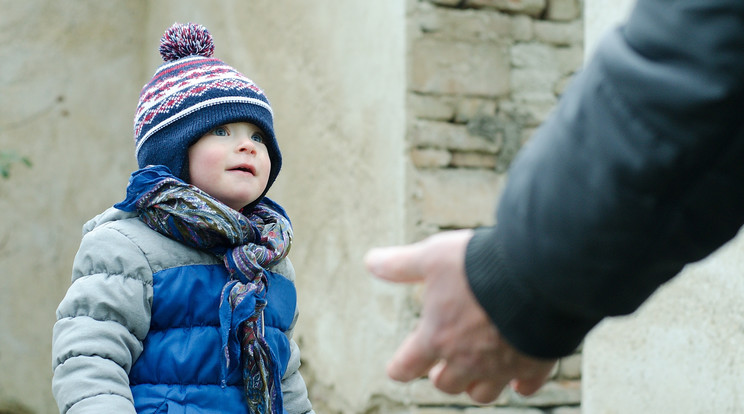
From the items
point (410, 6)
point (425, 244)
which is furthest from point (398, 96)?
point (425, 244)

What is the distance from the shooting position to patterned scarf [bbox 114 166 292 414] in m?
1.85

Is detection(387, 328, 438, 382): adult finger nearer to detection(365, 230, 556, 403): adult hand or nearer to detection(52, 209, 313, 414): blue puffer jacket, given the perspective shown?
detection(365, 230, 556, 403): adult hand

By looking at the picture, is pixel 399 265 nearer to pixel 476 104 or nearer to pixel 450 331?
pixel 450 331

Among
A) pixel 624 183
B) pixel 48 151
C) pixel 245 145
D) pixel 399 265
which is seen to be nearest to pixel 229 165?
pixel 245 145

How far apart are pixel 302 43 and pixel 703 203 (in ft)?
11.6

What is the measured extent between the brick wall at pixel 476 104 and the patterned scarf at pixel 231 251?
157 centimetres

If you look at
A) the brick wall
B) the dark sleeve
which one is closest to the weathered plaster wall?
the brick wall

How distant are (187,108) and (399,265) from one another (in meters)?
1.13

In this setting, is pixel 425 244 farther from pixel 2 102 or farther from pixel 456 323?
pixel 2 102

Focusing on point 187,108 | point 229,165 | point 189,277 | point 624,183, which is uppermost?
point 624,183

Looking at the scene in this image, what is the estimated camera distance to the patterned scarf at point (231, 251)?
6.07 feet

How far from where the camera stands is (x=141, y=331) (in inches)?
71.0

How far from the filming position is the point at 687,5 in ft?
2.73

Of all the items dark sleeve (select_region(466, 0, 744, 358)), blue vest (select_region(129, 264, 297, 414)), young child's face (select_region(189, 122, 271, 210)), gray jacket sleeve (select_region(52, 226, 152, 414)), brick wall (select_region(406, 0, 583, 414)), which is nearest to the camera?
dark sleeve (select_region(466, 0, 744, 358))
